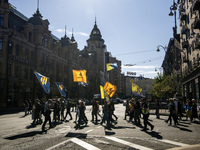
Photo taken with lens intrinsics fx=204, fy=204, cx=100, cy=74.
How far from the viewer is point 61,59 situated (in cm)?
5294

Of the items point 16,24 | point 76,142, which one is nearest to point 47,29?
point 16,24

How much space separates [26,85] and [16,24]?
1140cm

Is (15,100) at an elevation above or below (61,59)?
below

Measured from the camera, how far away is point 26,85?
37969mm

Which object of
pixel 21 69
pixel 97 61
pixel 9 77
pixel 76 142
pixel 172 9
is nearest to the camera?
pixel 76 142

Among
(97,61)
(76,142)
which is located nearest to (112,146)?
(76,142)

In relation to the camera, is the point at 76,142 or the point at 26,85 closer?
the point at 76,142

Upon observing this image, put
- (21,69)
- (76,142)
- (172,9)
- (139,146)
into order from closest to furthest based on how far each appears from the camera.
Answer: (139,146) → (76,142) → (172,9) → (21,69)

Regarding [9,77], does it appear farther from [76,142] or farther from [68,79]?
[76,142]

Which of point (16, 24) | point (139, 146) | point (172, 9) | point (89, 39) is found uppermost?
point (89, 39)

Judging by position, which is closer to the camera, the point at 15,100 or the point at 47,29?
the point at 15,100

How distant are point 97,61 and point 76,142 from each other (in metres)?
97.6

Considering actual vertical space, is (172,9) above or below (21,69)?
above

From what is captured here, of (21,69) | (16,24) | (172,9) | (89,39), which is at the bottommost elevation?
(21,69)
